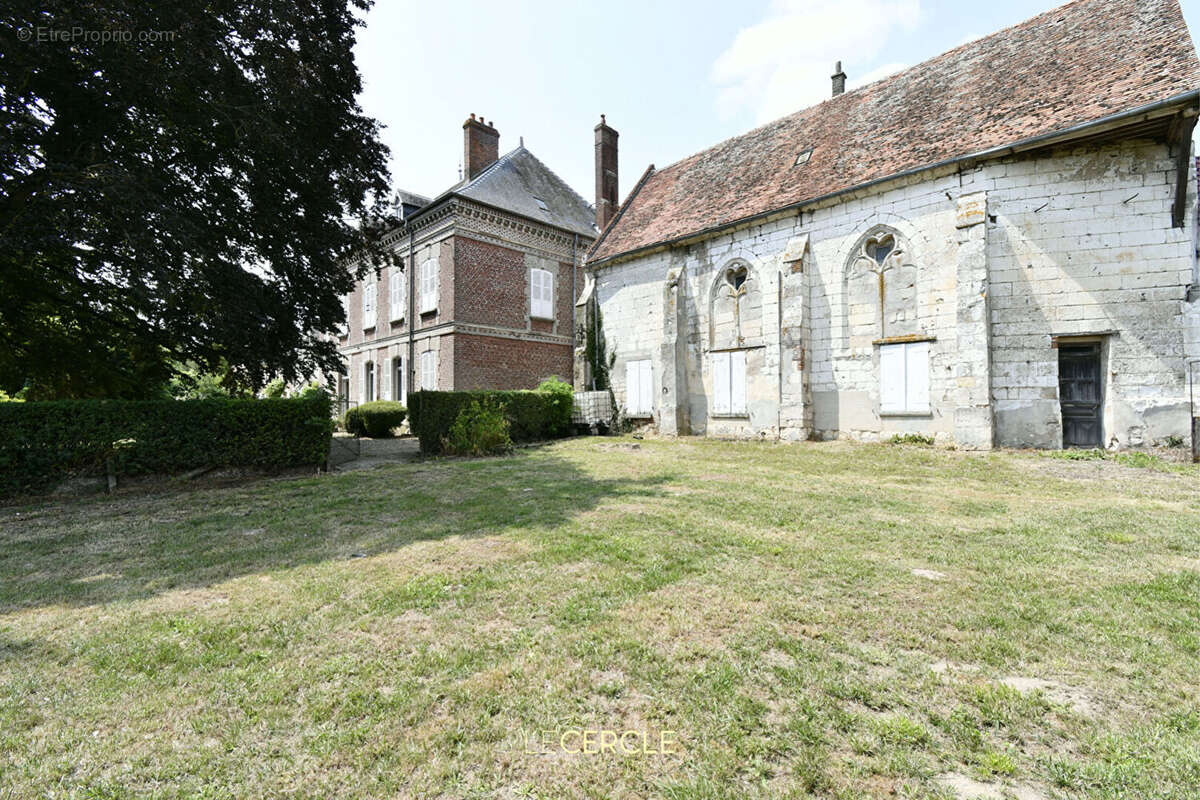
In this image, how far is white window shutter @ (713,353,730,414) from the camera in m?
13.9

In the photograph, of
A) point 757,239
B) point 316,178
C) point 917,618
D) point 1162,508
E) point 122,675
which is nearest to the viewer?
point 122,675

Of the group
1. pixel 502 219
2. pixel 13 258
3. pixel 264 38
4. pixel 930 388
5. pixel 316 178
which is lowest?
pixel 930 388

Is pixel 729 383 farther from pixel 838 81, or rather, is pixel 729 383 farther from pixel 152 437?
pixel 152 437

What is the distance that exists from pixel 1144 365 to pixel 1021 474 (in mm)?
3907

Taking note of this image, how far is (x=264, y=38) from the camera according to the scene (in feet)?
24.9

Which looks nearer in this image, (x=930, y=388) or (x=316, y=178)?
(x=316, y=178)

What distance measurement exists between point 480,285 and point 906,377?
1410 cm

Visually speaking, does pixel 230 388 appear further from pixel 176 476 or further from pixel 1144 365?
pixel 1144 365

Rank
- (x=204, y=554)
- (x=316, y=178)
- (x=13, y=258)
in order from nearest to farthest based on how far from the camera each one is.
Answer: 1. (x=204, y=554)
2. (x=13, y=258)
3. (x=316, y=178)

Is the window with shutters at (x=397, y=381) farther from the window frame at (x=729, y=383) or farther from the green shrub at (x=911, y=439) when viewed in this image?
the green shrub at (x=911, y=439)

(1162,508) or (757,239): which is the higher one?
(757,239)

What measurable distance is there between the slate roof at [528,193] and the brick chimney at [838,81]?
10530mm

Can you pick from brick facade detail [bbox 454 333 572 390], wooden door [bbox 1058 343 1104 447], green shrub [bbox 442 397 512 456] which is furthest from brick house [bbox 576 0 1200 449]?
brick facade detail [bbox 454 333 572 390]

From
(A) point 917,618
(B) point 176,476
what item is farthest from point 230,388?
(A) point 917,618
